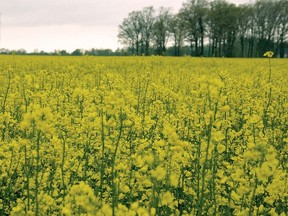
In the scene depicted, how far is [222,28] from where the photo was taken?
47844mm

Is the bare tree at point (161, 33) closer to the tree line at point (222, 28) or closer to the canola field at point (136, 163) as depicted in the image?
the tree line at point (222, 28)

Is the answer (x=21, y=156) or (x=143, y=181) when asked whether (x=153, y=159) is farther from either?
→ (x=21, y=156)

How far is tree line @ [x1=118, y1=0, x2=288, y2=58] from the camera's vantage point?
4831 cm

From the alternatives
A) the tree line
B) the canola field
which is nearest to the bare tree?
the tree line

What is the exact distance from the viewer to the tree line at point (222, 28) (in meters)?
48.3

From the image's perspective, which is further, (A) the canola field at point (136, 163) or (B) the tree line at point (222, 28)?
(B) the tree line at point (222, 28)

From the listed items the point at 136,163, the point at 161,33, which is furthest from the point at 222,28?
the point at 136,163

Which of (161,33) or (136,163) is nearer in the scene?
(136,163)

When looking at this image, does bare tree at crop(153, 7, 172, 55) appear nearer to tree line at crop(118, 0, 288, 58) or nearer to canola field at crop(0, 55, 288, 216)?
tree line at crop(118, 0, 288, 58)

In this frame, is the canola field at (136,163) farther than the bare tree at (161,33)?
No

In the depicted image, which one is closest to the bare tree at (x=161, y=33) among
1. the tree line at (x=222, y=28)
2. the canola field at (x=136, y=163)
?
the tree line at (x=222, y=28)

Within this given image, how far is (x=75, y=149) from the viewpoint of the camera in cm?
356

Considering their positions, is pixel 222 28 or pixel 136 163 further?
pixel 222 28

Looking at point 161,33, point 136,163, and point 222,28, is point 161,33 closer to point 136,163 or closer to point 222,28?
point 222,28
